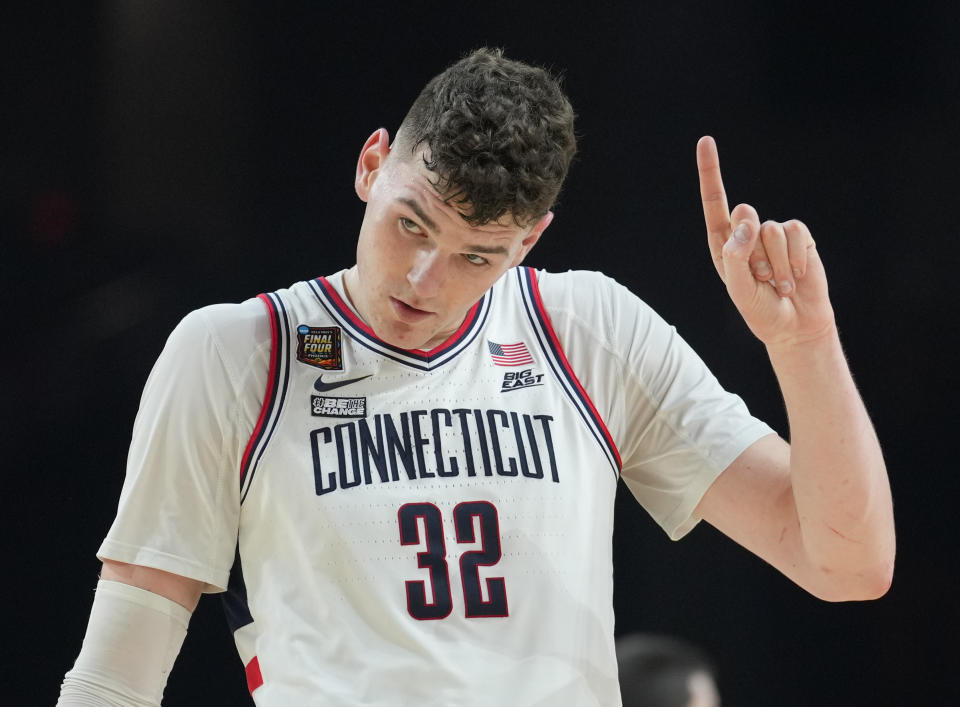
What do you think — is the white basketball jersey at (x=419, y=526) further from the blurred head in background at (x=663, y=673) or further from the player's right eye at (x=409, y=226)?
the blurred head in background at (x=663, y=673)

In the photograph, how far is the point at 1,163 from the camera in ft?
8.88

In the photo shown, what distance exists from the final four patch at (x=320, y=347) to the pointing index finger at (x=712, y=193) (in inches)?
22.1

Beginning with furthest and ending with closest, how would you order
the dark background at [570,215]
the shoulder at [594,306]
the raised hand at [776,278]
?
1. the dark background at [570,215]
2. the shoulder at [594,306]
3. the raised hand at [776,278]

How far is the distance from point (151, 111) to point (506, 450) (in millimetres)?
1608

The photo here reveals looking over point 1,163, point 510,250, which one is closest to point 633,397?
point 510,250

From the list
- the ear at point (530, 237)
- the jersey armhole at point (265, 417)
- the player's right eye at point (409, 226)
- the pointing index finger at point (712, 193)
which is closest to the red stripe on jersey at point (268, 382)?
the jersey armhole at point (265, 417)

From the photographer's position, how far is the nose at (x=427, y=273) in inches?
61.6

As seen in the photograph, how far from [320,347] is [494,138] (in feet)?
1.33

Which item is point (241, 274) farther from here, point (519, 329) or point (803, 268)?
point (803, 268)

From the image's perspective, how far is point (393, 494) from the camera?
5.22ft

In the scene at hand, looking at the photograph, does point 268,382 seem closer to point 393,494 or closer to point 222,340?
point 222,340

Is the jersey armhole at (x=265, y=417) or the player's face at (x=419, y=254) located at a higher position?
the player's face at (x=419, y=254)

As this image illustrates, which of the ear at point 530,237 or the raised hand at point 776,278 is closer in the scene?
the raised hand at point 776,278

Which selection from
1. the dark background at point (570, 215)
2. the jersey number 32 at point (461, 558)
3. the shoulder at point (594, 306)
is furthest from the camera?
the dark background at point (570, 215)
